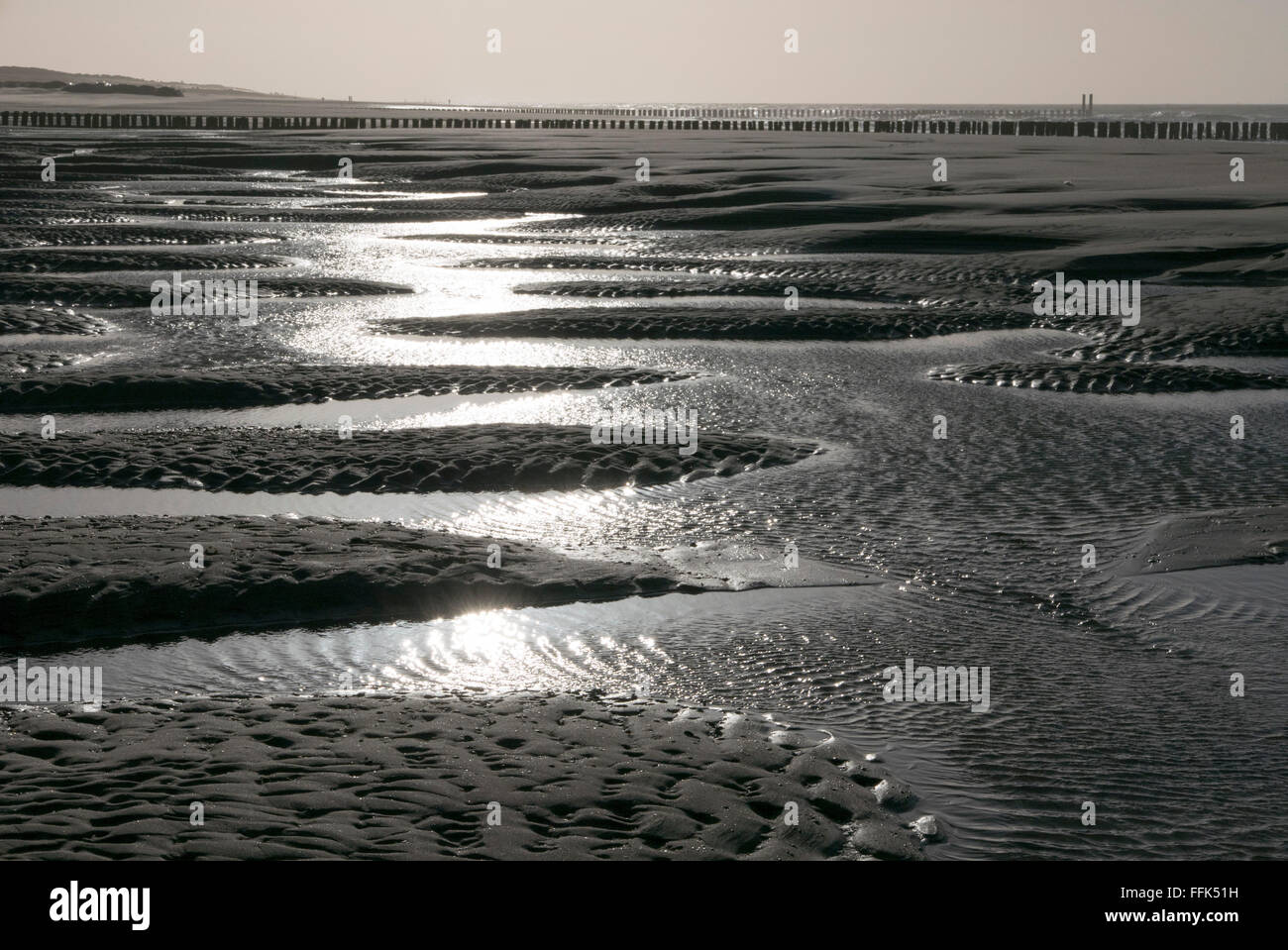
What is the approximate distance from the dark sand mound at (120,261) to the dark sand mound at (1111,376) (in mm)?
16315

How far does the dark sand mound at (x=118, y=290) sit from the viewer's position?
2370 centimetres

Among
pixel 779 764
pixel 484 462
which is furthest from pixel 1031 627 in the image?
pixel 484 462

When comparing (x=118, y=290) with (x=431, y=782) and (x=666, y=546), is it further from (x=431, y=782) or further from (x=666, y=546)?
(x=431, y=782)

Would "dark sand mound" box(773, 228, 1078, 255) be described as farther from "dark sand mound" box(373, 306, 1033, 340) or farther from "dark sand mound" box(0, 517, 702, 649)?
"dark sand mound" box(0, 517, 702, 649)

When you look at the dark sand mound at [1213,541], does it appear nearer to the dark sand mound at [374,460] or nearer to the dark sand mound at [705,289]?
the dark sand mound at [374,460]

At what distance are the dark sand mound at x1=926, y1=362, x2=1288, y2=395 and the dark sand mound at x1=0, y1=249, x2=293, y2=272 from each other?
1631 centimetres

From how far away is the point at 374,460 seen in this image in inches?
506

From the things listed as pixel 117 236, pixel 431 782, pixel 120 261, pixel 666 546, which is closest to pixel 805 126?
pixel 117 236

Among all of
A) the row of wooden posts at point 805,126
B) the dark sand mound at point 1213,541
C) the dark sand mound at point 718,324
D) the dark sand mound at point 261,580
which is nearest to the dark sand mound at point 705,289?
the dark sand mound at point 718,324

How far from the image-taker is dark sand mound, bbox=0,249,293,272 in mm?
27750

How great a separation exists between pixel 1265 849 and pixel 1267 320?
15524 mm

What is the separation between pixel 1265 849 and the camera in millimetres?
6004

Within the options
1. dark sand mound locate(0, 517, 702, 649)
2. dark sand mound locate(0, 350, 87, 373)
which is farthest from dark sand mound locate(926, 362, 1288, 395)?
dark sand mound locate(0, 350, 87, 373)

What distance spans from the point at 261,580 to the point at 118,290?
1664 centimetres
